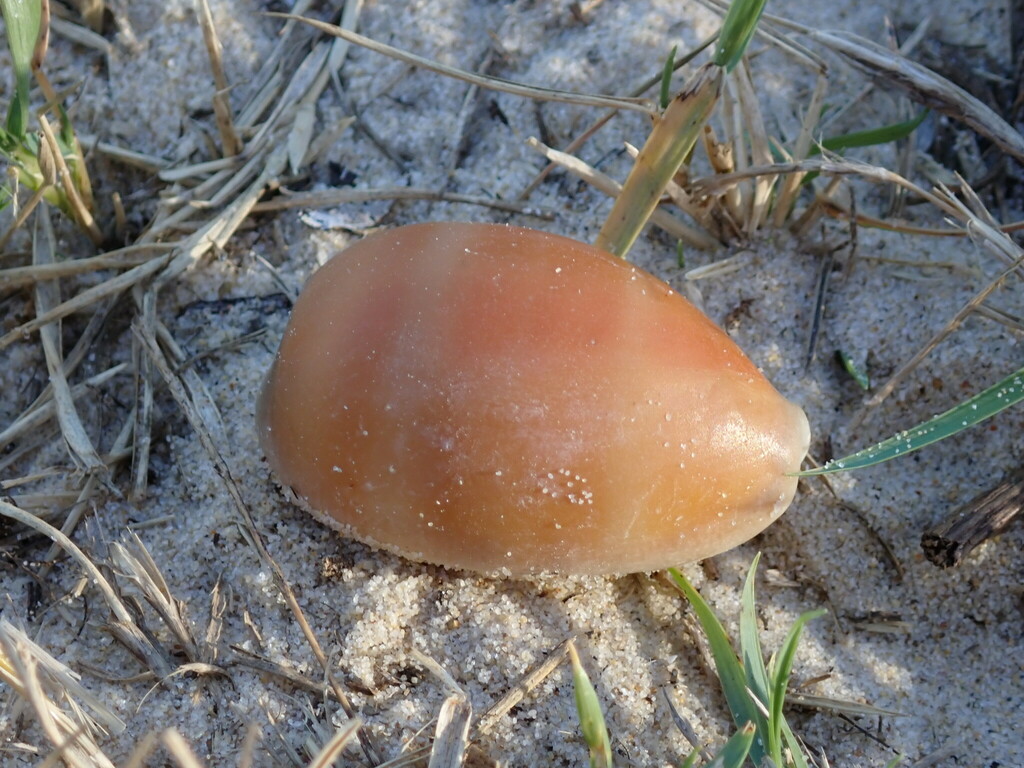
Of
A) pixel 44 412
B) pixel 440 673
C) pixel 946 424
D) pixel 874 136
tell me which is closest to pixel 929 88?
pixel 874 136

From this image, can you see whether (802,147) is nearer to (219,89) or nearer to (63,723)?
(219,89)

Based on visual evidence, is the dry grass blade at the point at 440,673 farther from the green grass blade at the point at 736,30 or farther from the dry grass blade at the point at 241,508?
the green grass blade at the point at 736,30

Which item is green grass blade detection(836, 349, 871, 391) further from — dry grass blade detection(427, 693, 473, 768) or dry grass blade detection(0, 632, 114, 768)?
dry grass blade detection(0, 632, 114, 768)

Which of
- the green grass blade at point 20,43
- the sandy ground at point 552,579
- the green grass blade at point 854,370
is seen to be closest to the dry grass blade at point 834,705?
the sandy ground at point 552,579

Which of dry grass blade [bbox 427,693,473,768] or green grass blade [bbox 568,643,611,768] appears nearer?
green grass blade [bbox 568,643,611,768]

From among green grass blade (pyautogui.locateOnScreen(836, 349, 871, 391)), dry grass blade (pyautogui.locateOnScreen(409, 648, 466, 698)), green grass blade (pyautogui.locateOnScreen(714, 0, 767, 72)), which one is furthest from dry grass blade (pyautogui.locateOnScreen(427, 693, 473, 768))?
green grass blade (pyautogui.locateOnScreen(714, 0, 767, 72))

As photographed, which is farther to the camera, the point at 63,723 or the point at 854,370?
the point at 854,370
